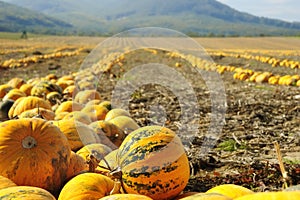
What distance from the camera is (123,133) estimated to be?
16.2 feet

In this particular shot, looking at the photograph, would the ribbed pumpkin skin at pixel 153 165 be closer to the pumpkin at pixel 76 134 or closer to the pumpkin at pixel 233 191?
the pumpkin at pixel 233 191

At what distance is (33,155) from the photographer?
291 centimetres

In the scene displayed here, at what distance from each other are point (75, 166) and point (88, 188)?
0.75 meters

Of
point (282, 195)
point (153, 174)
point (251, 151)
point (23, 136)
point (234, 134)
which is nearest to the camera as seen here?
point (282, 195)

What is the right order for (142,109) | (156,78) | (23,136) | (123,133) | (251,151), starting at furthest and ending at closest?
(156,78), (142,109), (251,151), (123,133), (23,136)

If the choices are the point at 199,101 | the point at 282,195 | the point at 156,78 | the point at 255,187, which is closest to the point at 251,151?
the point at 255,187

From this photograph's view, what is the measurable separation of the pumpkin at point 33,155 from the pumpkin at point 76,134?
3.33 feet

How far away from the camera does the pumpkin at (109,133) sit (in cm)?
461

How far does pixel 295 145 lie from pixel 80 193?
4527mm

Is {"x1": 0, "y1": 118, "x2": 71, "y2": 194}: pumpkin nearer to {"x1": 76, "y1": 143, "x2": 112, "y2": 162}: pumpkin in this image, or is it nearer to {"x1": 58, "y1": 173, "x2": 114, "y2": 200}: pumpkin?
{"x1": 58, "y1": 173, "x2": 114, "y2": 200}: pumpkin

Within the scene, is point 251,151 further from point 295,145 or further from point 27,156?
point 27,156

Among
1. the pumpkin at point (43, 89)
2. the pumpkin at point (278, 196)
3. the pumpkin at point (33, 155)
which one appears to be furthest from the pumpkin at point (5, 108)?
the pumpkin at point (278, 196)

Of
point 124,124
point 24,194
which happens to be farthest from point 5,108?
point 24,194

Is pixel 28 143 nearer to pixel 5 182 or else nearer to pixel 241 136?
pixel 5 182
